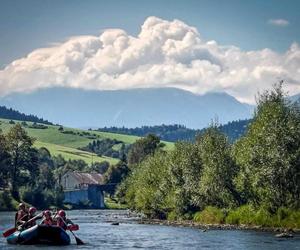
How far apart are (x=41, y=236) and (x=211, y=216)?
40.1 metres

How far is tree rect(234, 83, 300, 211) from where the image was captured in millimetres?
85812

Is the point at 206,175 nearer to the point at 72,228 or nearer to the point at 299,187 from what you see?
the point at 299,187

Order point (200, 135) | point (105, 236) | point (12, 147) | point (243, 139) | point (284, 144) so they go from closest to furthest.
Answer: point (105, 236) < point (284, 144) < point (243, 139) < point (200, 135) < point (12, 147)

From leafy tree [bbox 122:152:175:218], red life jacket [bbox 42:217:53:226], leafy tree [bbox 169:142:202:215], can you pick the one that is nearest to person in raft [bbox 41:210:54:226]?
red life jacket [bbox 42:217:53:226]

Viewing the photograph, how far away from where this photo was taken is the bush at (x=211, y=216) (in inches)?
3937

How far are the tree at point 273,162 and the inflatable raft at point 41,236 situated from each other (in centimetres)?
2877

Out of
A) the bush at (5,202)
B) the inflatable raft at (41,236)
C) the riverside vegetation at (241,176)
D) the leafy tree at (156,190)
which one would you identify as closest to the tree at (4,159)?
the bush at (5,202)

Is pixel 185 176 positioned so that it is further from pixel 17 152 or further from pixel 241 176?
pixel 17 152

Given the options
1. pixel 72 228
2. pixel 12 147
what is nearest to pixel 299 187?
pixel 72 228

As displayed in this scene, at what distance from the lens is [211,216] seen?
10231cm

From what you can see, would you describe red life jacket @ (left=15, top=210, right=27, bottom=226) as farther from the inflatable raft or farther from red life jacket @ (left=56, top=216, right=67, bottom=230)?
red life jacket @ (left=56, top=216, right=67, bottom=230)

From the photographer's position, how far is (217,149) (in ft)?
335

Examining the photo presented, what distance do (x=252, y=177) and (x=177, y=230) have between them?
11.4m

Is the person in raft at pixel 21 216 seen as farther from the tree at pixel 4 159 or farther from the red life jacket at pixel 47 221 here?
the tree at pixel 4 159
